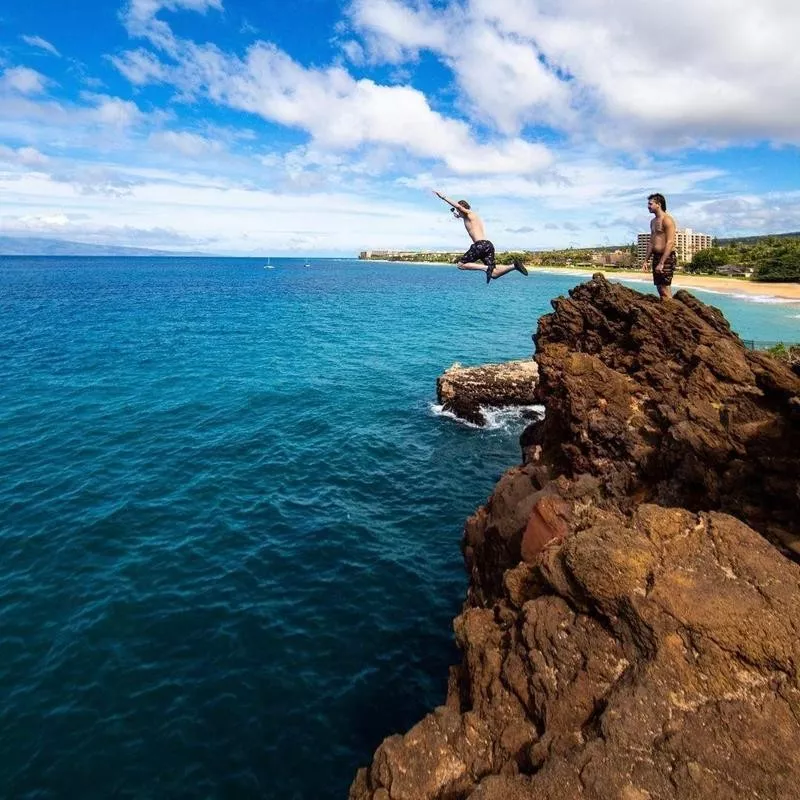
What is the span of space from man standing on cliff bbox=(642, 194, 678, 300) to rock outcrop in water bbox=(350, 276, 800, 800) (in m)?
6.89

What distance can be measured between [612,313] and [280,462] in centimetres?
1907

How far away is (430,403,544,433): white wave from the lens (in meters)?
36.5

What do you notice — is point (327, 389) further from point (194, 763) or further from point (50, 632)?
point (194, 763)

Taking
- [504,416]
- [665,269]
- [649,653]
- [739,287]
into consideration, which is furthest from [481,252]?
[739,287]

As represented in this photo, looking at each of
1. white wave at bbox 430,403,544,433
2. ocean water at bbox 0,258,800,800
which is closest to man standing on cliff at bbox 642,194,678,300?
ocean water at bbox 0,258,800,800

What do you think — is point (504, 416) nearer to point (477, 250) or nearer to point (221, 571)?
point (477, 250)

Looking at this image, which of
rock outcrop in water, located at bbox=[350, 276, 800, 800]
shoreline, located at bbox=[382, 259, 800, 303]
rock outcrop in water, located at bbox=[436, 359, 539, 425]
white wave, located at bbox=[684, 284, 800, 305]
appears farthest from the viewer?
shoreline, located at bbox=[382, 259, 800, 303]

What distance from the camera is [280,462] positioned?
30547 millimetres

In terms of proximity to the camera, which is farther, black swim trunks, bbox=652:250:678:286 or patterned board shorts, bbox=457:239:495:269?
patterned board shorts, bbox=457:239:495:269

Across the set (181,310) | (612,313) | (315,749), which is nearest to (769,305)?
(612,313)

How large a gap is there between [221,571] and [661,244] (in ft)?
63.7

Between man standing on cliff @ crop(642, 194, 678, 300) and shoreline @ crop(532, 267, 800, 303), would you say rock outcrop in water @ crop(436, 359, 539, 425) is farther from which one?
shoreline @ crop(532, 267, 800, 303)

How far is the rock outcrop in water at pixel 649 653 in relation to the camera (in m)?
6.23

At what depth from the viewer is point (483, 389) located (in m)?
40.1
